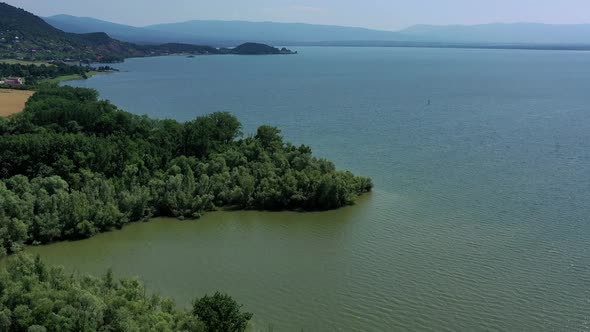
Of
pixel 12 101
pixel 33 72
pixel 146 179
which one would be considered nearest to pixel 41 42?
pixel 33 72

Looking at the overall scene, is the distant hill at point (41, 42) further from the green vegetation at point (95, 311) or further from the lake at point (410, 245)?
the green vegetation at point (95, 311)

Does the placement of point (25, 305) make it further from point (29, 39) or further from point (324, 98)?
point (29, 39)

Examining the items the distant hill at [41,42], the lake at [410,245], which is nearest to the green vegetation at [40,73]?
the distant hill at [41,42]

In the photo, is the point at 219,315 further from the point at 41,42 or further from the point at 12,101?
the point at 41,42

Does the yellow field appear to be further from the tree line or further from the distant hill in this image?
the distant hill

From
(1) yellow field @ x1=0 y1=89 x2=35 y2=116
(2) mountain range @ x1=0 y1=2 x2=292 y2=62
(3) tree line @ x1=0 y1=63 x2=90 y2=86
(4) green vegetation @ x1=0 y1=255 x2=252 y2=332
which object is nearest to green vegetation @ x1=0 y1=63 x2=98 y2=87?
(3) tree line @ x1=0 y1=63 x2=90 y2=86

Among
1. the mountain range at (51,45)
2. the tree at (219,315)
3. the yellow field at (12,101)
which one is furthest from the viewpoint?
the mountain range at (51,45)

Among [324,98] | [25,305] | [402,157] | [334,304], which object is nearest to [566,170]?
[402,157]

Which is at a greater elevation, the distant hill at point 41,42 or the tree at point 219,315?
the distant hill at point 41,42

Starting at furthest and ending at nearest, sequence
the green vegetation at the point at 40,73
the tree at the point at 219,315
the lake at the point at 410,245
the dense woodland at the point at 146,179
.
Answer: the green vegetation at the point at 40,73
the dense woodland at the point at 146,179
the lake at the point at 410,245
the tree at the point at 219,315
